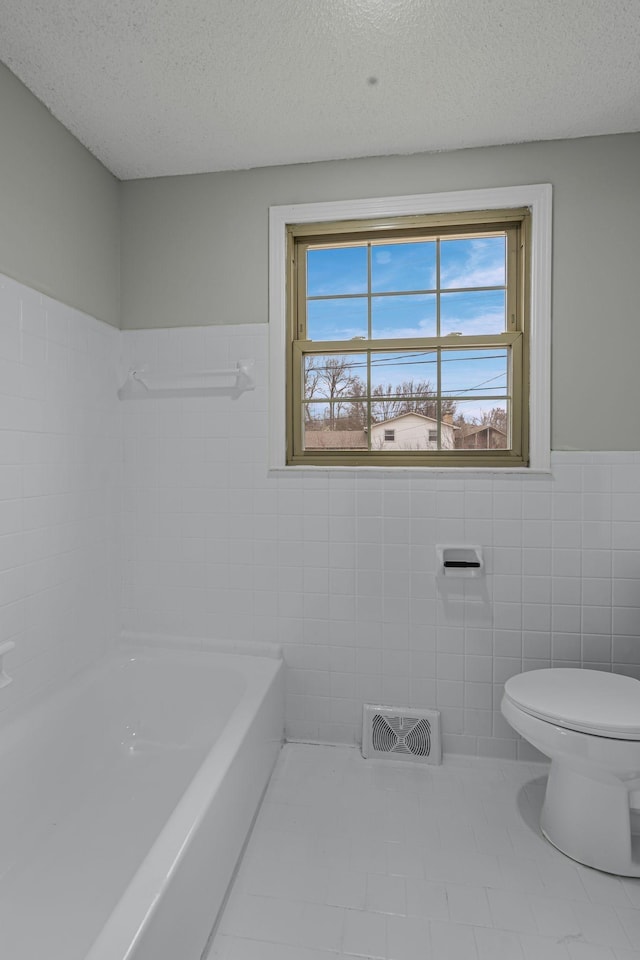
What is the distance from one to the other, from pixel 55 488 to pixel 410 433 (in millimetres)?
1409

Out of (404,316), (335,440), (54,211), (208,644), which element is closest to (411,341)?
(404,316)

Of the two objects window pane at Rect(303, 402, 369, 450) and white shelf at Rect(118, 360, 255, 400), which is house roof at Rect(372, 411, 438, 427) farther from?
white shelf at Rect(118, 360, 255, 400)

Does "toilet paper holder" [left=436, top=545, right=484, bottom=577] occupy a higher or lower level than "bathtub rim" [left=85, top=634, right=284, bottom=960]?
higher

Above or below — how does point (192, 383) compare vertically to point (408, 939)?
above

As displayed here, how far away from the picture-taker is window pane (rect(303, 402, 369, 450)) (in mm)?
2254

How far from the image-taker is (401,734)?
2.12 metres

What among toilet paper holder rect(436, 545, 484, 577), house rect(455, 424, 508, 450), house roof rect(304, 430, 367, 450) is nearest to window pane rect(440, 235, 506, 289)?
house rect(455, 424, 508, 450)

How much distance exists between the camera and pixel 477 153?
207cm

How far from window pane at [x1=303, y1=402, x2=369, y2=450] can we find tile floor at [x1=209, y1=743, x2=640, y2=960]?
1.31 metres

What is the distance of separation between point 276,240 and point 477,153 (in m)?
0.86

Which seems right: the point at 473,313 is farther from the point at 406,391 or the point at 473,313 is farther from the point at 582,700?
the point at 582,700

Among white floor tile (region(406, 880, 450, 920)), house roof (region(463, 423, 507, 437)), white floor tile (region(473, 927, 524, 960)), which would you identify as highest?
house roof (region(463, 423, 507, 437))

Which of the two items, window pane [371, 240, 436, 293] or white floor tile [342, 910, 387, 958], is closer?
white floor tile [342, 910, 387, 958]

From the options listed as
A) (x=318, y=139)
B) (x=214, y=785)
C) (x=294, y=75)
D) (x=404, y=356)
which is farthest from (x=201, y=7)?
(x=214, y=785)
